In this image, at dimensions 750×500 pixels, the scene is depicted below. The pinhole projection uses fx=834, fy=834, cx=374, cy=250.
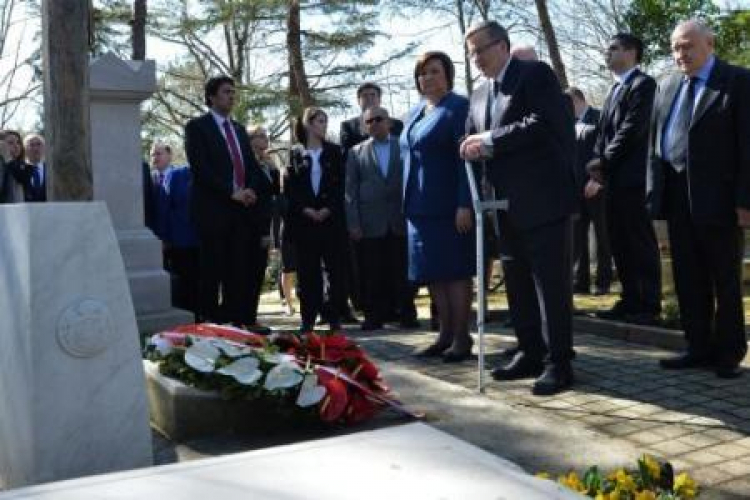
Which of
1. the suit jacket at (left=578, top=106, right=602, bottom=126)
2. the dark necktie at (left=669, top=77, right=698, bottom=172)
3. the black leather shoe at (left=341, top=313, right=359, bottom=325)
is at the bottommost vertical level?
the black leather shoe at (left=341, top=313, right=359, bottom=325)

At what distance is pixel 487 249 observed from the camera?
7133 millimetres

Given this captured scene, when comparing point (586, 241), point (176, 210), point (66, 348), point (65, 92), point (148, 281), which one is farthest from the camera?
point (586, 241)

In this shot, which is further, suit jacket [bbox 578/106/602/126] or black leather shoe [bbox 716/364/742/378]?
suit jacket [bbox 578/106/602/126]

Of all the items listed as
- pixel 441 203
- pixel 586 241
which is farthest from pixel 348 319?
pixel 586 241

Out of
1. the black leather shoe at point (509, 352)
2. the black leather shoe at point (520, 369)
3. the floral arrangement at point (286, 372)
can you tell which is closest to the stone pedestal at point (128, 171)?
the floral arrangement at point (286, 372)

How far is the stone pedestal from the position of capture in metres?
6.17

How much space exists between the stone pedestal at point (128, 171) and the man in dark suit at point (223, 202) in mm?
422

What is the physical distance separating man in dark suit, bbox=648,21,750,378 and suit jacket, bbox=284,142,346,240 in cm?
290

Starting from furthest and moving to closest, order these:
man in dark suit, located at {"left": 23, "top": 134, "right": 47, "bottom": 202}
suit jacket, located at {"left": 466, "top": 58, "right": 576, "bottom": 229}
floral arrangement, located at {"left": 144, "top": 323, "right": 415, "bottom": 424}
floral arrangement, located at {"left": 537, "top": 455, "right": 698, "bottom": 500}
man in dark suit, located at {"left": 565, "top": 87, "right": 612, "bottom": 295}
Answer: man in dark suit, located at {"left": 565, "top": 87, "right": 612, "bottom": 295} < man in dark suit, located at {"left": 23, "top": 134, "right": 47, "bottom": 202} < suit jacket, located at {"left": 466, "top": 58, "right": 576, "bottom": 229} < floral arrangement, located at {"left": 144, "top": 323, "right": 415, "bottom": 424} < floral arrangement, located at {"left": 537, "top": 455, "right": 698, "bottom": 500}

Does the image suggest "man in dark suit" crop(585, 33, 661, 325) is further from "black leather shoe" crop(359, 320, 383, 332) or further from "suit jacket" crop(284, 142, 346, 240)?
"suit jacket" crop(284, 142, 346, 240)

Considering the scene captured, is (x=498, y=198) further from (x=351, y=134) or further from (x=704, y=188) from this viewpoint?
A: (x=351, y=134)

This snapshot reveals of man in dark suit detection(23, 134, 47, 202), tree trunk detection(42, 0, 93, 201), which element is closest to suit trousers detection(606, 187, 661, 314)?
tree trunk detection(42, 0, 93, 201)

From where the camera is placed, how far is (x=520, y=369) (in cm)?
473

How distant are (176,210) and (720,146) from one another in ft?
16.6
